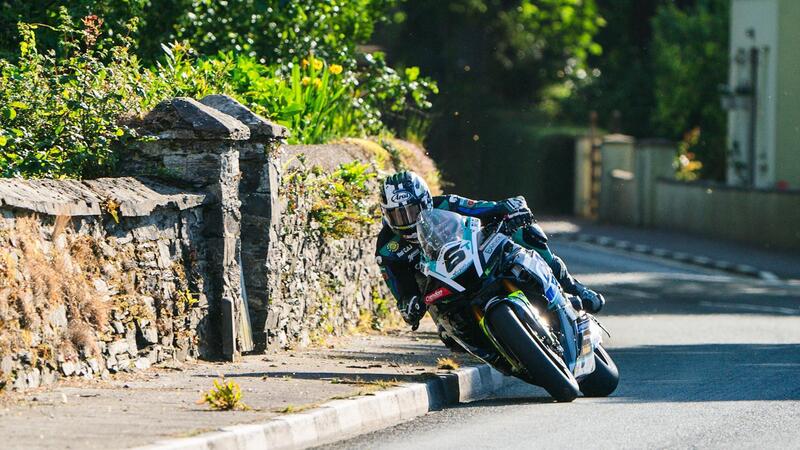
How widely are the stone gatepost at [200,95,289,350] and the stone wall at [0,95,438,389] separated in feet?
0.04

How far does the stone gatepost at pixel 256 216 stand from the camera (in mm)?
12047

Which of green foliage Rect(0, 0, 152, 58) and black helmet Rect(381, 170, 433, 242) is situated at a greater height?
green foliage Rect(0, 0, 152, 58)

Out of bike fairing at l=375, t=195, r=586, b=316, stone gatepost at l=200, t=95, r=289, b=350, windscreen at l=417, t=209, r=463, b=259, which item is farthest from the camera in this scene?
stone gatepost at l=200, t=95, r=289, b=350

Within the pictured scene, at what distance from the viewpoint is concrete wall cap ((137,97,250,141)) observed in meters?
11.3

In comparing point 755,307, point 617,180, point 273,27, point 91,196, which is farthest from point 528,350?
point 617,180

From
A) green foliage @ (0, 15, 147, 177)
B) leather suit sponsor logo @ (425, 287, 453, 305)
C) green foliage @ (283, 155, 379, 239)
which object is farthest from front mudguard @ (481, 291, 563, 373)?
green foliage @ (0, 15, 147, 177)

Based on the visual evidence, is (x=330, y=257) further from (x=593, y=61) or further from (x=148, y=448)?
(x=593, y=61)

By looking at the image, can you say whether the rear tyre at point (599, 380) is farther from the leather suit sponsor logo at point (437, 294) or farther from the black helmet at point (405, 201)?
the black helmet at point (405, 201)

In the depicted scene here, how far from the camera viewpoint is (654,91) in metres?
47.0

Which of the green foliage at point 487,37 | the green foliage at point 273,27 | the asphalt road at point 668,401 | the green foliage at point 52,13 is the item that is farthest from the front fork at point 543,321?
the green foliage at point 487,37

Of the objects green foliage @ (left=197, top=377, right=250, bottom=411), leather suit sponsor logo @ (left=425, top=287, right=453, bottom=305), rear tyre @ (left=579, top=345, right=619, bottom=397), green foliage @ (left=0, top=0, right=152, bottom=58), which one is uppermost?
green foliage @ (left=0, top=0, right=152, bottom=58)

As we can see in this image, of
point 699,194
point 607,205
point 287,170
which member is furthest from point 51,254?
point 607,205

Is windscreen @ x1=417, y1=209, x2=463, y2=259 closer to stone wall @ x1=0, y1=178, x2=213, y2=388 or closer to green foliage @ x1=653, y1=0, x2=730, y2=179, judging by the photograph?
stone wall @ x1=0, y1=178, x2=213, y2=388

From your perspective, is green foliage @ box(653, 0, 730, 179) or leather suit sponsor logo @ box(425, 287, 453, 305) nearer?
leather suit sponsor logo @ box(425, 287, 453, 305)
